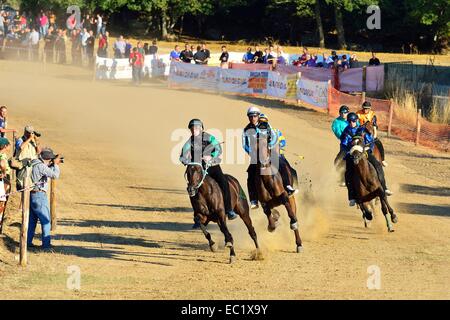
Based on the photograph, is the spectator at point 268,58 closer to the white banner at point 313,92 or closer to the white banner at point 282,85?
the white banner at point 282,85

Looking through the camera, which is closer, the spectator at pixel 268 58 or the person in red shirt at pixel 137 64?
the spectator at pixel 268 58

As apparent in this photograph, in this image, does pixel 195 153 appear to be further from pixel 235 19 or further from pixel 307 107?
pixel 235 19

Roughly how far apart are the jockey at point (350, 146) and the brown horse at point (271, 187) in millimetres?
1831

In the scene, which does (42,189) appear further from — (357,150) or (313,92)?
(313,92)

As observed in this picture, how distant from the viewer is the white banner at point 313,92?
35.2m

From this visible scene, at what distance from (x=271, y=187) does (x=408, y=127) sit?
1719 centimetres

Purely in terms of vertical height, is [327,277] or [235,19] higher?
[235,19]

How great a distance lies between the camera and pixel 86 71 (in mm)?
46469

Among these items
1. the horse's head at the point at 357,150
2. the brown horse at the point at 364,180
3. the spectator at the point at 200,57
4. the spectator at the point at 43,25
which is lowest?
the brown horse at the point at 364,180

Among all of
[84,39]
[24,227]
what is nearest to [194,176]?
[24,227]

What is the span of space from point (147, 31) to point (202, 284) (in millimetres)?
51106

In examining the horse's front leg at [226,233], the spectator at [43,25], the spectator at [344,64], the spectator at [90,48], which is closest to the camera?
the horse's front leg at [226,233]

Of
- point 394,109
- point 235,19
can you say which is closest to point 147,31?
point 235,19

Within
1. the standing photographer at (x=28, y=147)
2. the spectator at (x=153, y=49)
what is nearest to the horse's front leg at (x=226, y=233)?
the standing photographer at (x=28, y=147)
